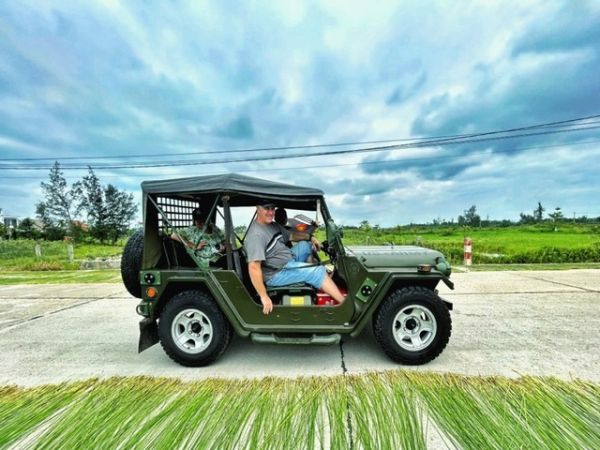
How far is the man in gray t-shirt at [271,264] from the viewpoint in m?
3.06

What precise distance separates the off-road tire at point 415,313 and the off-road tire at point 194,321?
5.13 ft

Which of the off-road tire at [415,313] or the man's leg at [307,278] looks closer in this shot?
the off-road tire at [415,313]

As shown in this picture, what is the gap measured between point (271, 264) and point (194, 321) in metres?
0.97

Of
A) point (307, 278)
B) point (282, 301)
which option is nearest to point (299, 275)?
point (307, 278)

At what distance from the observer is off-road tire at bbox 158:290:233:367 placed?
3.14 m

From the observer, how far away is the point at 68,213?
30.0 m

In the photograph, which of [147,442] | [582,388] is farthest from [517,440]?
[147,442]

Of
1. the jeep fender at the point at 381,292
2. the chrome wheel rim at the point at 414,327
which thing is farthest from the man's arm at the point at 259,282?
the chrome wheel rim at the point at 414,327

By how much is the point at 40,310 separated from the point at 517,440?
691 cm

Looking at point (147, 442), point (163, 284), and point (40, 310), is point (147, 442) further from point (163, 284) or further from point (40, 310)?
point (40, 310)

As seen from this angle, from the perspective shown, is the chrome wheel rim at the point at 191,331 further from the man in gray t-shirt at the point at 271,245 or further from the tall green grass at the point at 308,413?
the man in gray t-shirt at the point at 271,245

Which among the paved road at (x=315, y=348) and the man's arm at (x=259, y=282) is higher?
the man's arm at (x=259, y=282)

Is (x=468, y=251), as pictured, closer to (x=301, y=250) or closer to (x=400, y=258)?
(x=400, y=258)

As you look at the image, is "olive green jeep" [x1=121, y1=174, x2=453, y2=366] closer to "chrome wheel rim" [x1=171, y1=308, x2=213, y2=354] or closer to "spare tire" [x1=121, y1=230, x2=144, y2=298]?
"chrome wheel rim" [x1=171, y1=308, x2=213, y2=354]
